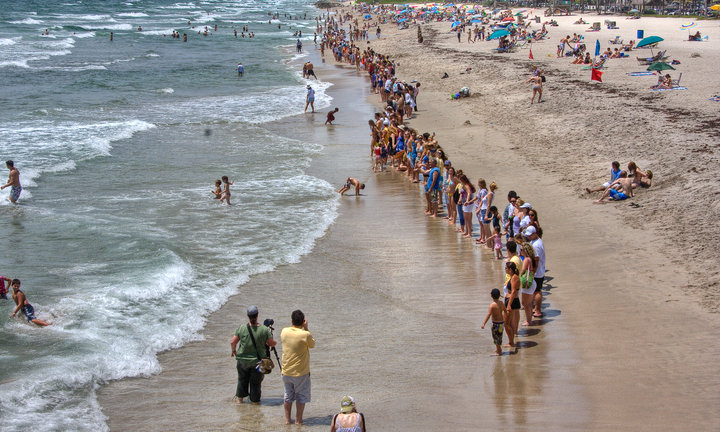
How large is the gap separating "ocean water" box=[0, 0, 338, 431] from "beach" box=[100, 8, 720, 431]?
64 centimetres

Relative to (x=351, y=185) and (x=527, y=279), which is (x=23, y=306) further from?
(x=351, y=185)

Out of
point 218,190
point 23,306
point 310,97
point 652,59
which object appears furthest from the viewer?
point 652,59

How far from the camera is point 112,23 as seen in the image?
266ft

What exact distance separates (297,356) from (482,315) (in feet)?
12.6

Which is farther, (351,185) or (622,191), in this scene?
(351,185)

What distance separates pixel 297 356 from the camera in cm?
704

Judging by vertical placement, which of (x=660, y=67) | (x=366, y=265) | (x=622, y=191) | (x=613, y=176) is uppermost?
(x=660, y=67)

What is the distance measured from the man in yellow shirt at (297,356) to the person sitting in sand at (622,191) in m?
9.23

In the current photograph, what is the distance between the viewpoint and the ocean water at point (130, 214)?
9305 mm

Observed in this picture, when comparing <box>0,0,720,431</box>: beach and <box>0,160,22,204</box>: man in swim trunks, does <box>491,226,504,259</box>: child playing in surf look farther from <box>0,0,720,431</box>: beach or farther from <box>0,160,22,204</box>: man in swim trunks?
<box>0,160,22,204</box>: man in swim trunks

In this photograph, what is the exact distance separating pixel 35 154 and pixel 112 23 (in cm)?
6454

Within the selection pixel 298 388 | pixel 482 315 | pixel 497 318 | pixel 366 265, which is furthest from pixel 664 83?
pixel 298 388

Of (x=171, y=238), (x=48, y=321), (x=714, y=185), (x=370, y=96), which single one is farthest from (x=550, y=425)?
(x=370, y=96)

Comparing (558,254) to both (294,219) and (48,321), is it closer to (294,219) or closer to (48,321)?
(294,219)
